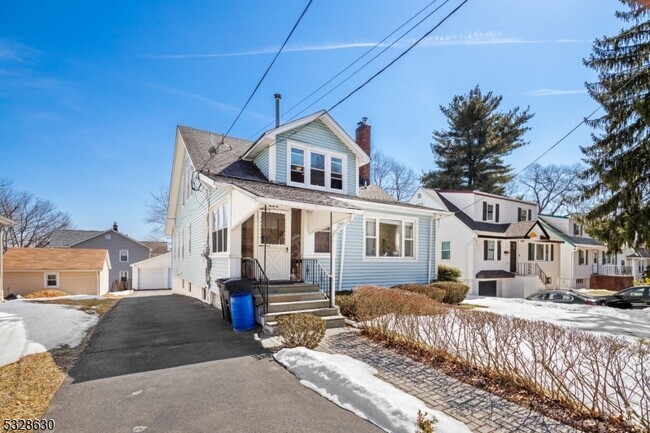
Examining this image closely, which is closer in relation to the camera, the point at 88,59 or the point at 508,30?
the point at 508,30

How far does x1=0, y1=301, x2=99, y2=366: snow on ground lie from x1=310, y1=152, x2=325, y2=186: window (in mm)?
8772

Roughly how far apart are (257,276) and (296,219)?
2.52m

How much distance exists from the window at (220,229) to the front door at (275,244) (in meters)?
1.12

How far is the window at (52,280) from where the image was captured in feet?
88.7

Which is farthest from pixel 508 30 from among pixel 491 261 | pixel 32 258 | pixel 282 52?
pixel 32 258

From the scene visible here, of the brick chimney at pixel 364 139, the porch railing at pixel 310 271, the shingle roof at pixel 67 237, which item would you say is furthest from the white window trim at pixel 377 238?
the shingle roof at pixel 67 237

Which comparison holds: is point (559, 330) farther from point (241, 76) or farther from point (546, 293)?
point (546, 293)

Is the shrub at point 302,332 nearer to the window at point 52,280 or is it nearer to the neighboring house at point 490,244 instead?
the neighboring house at point 490,244

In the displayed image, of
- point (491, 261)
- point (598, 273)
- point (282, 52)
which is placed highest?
point (282, 52)

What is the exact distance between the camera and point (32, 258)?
2733cm

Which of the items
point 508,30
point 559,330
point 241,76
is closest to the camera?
point 559,330

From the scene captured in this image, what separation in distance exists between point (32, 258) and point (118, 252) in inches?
532

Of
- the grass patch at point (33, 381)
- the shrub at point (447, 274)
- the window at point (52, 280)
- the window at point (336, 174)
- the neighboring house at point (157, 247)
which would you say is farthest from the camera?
the neighboring house at point (157, 247)

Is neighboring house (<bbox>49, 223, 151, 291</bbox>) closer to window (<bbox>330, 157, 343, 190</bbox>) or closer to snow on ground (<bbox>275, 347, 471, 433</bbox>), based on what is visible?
window (<bbox>330, 157, 343, 190</bbox>)
